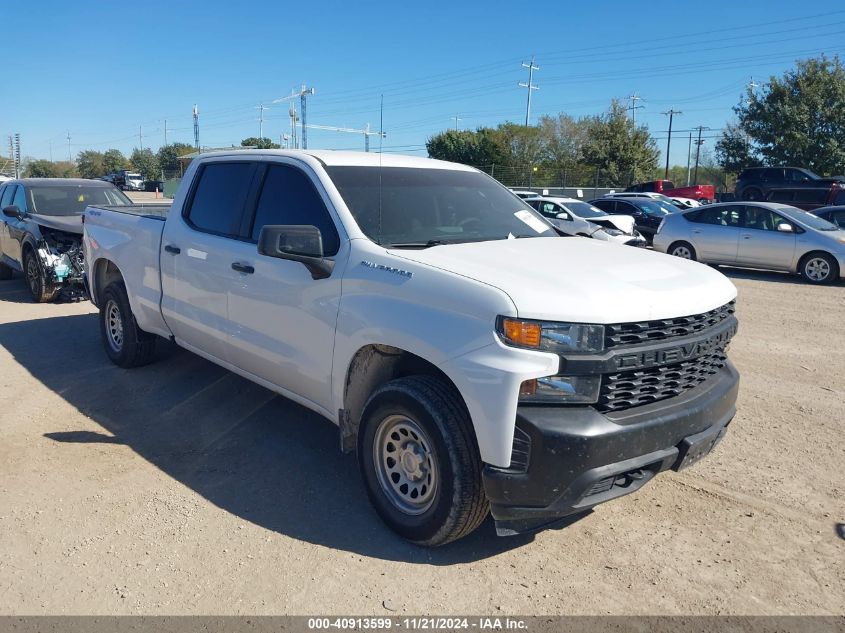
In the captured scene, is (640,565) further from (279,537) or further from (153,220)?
(153,220)

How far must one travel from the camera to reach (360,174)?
4352 mm

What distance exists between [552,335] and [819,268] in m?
12.1

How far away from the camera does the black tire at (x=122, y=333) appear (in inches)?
248

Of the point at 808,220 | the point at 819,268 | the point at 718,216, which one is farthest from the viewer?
the point at 718,216

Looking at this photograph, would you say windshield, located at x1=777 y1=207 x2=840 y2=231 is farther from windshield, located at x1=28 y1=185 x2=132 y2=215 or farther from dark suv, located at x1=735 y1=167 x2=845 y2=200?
dark suv, located at x1=735 y1=167 x2=845 y2=200

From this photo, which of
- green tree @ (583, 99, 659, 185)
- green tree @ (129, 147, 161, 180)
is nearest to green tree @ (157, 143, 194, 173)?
green tree @ (129, 147, 161, 180)

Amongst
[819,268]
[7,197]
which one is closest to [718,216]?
[819,268]

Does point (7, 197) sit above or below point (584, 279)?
above

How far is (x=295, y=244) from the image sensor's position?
3693mm

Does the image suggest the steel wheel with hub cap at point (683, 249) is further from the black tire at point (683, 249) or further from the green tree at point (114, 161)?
the green tree at point (114, 161)

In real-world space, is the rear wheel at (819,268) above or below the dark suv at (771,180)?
below

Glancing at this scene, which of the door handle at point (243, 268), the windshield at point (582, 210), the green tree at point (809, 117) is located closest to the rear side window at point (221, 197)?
the door handle at point (243, 268)

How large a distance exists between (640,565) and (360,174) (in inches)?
108

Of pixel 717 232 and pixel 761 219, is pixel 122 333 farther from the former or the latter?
pixel 761 219
